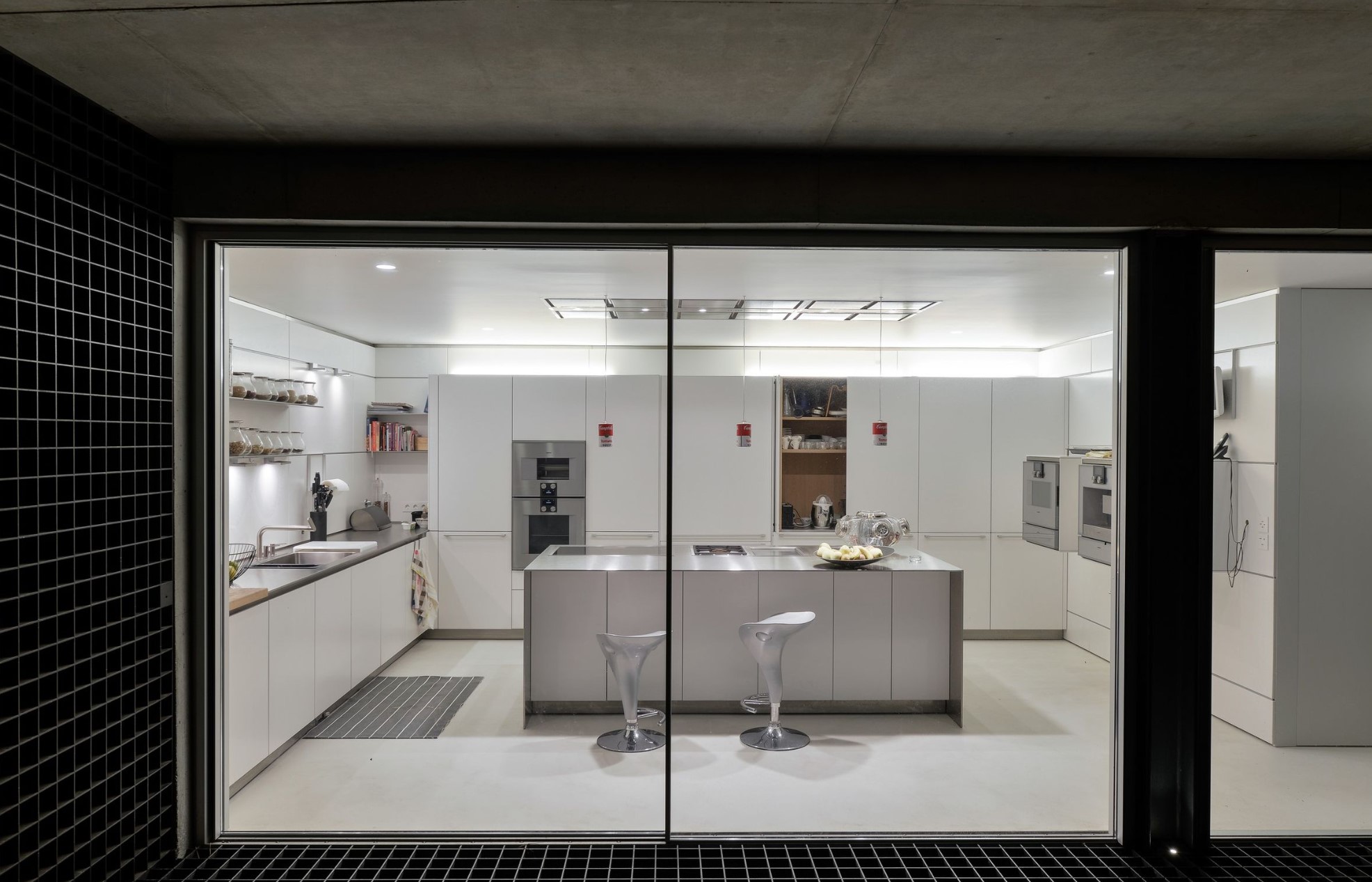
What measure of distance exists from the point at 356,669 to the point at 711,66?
3.87 m

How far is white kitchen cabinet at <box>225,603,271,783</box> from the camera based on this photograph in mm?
3234

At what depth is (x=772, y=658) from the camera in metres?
3.96

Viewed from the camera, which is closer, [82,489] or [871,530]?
[82,489]

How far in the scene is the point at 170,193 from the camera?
2617 mm

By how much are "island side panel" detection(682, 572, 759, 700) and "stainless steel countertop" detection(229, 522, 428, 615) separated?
1.83 metres

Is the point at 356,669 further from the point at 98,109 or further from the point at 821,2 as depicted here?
the point at 821,2

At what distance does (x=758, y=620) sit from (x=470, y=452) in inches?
89.1

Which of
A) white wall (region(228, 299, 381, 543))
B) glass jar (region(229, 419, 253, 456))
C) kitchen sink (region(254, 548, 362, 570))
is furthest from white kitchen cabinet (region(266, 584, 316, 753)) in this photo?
glass jar (region(229, 419, 253, 456))

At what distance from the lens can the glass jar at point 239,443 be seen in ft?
14.0

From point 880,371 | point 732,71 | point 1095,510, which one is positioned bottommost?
point 1095,510

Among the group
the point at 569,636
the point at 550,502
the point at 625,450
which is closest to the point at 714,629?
the point at 569,636

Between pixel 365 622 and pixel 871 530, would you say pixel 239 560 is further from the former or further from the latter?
pixel 871 530

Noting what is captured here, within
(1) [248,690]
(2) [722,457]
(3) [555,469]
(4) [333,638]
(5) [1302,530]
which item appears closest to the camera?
(1) [248,690]

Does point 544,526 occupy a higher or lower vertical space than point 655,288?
lower
